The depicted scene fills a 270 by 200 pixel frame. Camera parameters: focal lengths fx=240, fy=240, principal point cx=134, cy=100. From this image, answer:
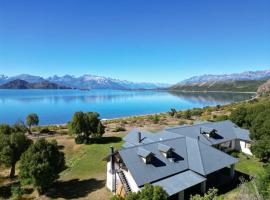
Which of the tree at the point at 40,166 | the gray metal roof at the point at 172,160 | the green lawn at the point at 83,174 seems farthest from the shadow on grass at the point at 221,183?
the tree at the point at 40,166

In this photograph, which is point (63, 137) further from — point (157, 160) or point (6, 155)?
point (157, 160)

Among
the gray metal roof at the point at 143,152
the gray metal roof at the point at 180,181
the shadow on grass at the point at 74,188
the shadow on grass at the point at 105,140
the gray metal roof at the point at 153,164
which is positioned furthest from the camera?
the shadow on grass at the point at 105,140

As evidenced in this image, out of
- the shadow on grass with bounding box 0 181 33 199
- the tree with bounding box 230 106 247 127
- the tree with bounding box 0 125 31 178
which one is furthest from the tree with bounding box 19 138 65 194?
the tree with bounding box 230 106 247 127

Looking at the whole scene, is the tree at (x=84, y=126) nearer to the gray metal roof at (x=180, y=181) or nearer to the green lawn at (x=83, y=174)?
the green lawn at (x=83, y=174)

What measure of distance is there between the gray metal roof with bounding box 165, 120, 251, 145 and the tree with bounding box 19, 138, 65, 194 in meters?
16.2

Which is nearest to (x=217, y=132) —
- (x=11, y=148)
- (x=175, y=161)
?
(x=175, y=161)

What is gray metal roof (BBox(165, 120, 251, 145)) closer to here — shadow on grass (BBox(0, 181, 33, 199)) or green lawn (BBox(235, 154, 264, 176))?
green lawn (BBox(235, 154, 264, 176))

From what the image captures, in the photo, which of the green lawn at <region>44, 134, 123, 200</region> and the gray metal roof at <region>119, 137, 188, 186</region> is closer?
the gray metal roof at <region>119, 137, 188, 186</region>

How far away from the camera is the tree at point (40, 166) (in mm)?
23969

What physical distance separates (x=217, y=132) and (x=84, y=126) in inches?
928

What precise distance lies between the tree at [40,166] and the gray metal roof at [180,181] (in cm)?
1121

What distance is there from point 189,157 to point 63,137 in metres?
32.4

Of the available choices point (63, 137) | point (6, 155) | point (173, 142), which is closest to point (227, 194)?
point (173, 142)

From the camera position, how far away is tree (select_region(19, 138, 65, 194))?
23969mm
